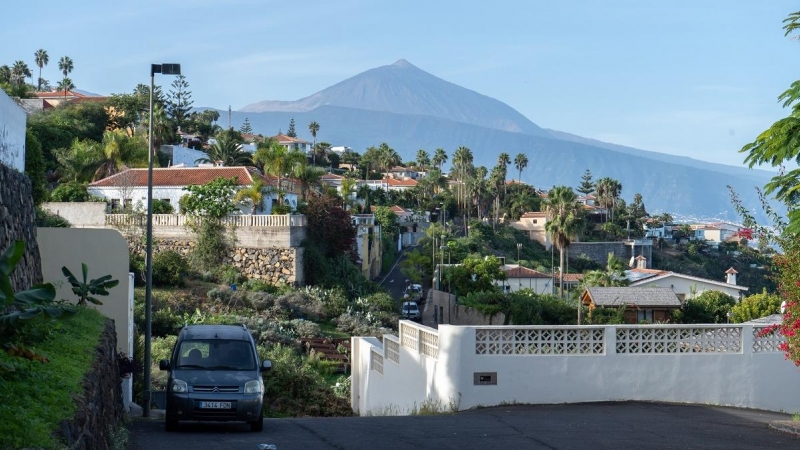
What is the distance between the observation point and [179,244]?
58.7 meters

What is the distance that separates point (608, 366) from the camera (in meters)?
20.8

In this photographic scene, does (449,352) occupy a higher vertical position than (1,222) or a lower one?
lower

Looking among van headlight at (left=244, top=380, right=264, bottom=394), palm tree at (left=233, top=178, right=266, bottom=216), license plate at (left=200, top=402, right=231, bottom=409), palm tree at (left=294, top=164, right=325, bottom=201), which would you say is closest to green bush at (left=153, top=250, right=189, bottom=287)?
palm tree at (left=233, top=178, right=266, bottom=216)

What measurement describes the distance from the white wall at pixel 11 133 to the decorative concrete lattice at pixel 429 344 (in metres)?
8.93

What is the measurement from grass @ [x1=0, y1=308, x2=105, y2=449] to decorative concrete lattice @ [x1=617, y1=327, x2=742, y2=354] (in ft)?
35.6

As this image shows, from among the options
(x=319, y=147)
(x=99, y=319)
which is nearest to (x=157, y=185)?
(x=99, y=319)

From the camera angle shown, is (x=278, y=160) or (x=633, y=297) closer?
(x=633, y=297)

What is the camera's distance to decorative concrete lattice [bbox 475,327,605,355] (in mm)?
20609

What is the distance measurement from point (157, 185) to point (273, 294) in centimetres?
1340

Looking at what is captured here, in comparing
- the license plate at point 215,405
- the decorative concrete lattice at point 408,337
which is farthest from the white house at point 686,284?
the license plate at point 215,405

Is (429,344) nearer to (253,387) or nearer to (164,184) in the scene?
(253,387)

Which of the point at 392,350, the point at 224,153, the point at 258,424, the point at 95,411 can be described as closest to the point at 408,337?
the point at 392,350

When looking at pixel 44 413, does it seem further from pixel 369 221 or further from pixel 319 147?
pixel 319 147

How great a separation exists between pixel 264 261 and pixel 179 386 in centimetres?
4079
